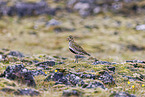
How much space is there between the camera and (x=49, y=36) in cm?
5988

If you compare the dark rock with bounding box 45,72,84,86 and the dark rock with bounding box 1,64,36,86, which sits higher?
the dark rock with bounding box 1,64,36,86

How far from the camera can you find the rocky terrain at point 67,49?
10602 millimetres

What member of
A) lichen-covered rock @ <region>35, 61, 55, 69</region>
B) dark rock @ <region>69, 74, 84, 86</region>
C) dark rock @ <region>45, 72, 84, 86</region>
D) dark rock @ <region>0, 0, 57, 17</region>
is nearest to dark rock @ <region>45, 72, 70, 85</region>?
dark rock @ <region>45, 72, 84, 86</region>

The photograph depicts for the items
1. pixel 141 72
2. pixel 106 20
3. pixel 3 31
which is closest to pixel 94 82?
pixel 141 72

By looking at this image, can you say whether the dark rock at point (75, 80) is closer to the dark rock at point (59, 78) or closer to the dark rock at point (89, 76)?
the dark rock at point (59, 78)

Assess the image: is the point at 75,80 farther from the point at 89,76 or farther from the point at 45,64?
the point at 45,64

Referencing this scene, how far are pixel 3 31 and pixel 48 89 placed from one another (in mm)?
58103

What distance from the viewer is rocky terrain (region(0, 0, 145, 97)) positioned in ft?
34.8

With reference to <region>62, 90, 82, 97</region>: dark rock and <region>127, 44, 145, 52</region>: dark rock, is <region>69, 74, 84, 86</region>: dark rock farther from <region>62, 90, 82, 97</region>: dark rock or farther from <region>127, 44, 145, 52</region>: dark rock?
<region>127, 44, 145, 52</region>: dark rock

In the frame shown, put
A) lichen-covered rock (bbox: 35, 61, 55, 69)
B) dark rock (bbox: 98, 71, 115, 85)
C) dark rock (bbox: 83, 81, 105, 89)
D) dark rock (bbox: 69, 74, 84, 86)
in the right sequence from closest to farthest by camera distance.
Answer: dark rock (bbox: 83, 81, 105, 89) → dark rock (bbox: 69, 74, 84, 86) → dark rock (bbox: 98, 71, 115, 85) → lichen-covered rock (bbox: 35, 61, 55, 69)

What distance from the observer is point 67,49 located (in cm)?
4709

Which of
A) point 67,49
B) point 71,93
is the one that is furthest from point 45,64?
point 67,49

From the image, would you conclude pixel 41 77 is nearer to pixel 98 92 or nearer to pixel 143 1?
pixel 98 92

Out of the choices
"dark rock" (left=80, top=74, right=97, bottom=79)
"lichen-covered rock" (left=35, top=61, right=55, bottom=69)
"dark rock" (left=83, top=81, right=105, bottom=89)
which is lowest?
"dark rock" (left=83, top=81, right=105, bottom=89)
